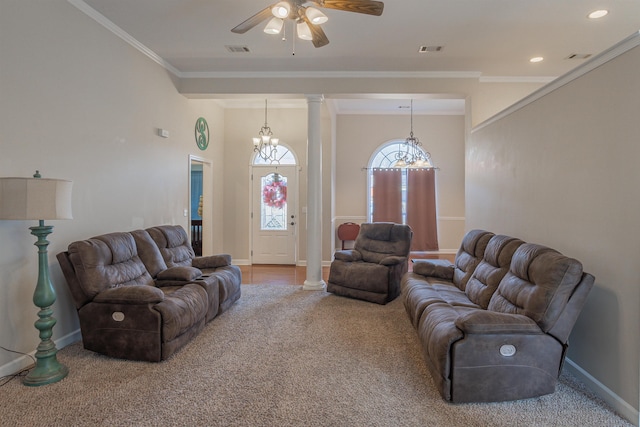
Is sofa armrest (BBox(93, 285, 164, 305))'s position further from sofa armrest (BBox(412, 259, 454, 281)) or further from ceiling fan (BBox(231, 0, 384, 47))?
sofa armrest (BBox(412, 259, 454, 281))

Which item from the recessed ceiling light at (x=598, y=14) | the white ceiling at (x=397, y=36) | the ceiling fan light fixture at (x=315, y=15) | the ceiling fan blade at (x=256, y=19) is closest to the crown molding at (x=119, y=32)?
the white ceiling at (x=397, y=36)

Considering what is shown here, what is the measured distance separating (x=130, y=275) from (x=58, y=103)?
1.63 metres

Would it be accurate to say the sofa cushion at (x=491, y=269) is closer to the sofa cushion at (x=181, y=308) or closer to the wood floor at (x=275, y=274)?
the sofa cushion at (x=181, y=308)

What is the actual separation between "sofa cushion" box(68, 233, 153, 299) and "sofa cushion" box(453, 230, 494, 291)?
3.21m

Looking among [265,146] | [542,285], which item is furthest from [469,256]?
[265,146]

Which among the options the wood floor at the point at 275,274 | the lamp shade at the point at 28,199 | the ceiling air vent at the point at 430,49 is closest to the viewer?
the lamp shade at the point at 28,199

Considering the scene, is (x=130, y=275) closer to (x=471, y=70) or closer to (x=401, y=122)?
(x=471, y=70)

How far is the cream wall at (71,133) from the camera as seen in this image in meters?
2.66

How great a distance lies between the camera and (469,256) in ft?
12.5

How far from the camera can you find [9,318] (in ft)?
8.74

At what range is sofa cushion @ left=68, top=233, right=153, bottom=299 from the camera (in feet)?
9.43

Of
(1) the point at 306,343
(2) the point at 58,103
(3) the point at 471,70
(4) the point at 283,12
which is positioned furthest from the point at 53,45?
(3) the point at 471,70

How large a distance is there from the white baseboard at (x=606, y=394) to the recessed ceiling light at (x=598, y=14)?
126 inches

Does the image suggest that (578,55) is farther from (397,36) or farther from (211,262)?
(211,262)
